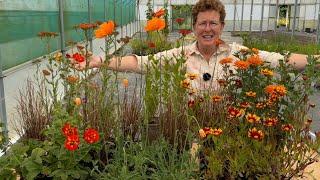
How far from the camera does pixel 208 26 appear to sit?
7.14 feet

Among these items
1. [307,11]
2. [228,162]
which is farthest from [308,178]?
[307,11]

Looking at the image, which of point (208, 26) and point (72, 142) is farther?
point (208, 26)

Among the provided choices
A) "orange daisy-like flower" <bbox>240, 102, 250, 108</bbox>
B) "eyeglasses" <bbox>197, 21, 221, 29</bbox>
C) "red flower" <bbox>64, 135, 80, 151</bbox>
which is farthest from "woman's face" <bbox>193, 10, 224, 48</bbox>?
"red flower" <bbox>64, 135, 80, 151</bbox>

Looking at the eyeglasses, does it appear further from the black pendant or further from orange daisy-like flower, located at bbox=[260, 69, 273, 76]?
orange daisy-like flower, located at bbox=[260, 69, 273, 76]

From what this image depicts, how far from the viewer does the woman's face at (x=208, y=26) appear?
7.16 ft

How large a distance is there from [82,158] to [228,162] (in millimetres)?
473

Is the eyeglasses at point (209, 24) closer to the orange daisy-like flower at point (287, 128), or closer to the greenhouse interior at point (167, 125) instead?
the greenhouse interior at point (167, 125)

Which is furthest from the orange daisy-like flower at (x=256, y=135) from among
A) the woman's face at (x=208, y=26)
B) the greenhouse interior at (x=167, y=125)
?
the woman's face at (x=208, y=26)

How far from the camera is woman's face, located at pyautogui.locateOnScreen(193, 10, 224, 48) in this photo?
2.18 meters

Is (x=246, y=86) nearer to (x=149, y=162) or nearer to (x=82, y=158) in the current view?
(x=149, y=162)

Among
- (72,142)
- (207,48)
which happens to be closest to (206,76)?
(207,48)

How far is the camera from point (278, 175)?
49.1 inches

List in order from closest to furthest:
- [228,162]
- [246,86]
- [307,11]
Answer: [228,162]
[246,86]
[307,11]

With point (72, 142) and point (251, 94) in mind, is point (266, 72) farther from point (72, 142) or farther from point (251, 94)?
point (72, 142)
